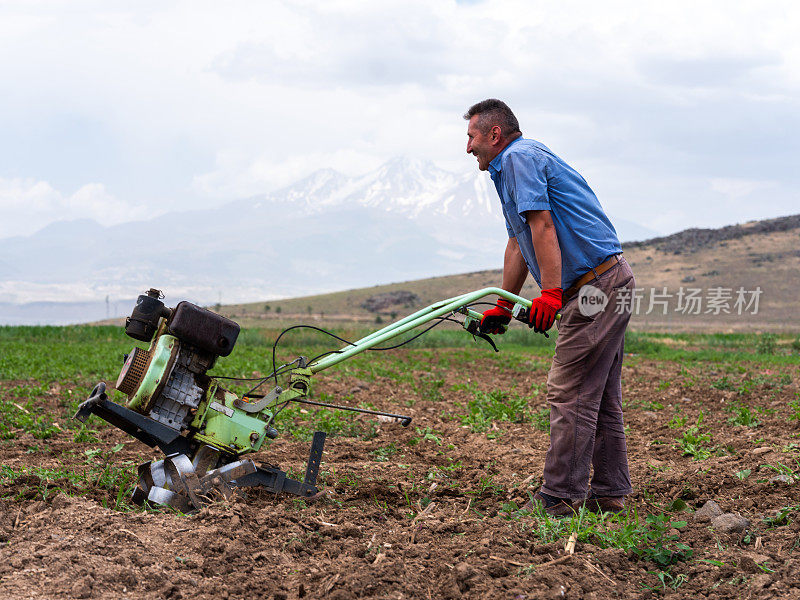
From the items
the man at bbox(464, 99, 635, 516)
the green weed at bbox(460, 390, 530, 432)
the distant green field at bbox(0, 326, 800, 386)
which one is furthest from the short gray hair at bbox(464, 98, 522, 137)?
the distant green field at bbox(0, 326, 800, 386)

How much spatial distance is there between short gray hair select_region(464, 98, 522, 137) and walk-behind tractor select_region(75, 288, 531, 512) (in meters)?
1.01

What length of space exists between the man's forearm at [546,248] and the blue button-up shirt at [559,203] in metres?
0.07

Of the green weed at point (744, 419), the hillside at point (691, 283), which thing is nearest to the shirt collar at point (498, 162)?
the green weed at point (744, 419)

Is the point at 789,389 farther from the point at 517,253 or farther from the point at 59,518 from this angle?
the point at 59,518

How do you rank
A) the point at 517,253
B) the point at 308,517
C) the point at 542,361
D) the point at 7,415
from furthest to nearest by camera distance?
the point at 542,361, the point at 7,415, the point at 517,253, the point at 308,517

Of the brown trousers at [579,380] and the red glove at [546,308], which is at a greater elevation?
the red glove at [546,308]

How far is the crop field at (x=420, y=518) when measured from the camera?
134 inches

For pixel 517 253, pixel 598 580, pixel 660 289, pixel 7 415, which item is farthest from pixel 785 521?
pixel 660 289

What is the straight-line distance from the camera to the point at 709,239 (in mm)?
69875

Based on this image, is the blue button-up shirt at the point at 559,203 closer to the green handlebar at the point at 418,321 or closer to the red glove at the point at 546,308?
the red glove at the point at 546,308

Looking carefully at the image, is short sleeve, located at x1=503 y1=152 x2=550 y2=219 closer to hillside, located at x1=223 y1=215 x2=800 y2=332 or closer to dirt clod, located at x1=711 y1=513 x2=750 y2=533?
dirt clod, located at x1=711 y1=513 x2=750 y2=533

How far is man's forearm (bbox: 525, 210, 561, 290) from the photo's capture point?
4.31 m

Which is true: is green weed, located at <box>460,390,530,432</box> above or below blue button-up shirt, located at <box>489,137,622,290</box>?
below

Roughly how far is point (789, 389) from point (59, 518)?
358 inches
